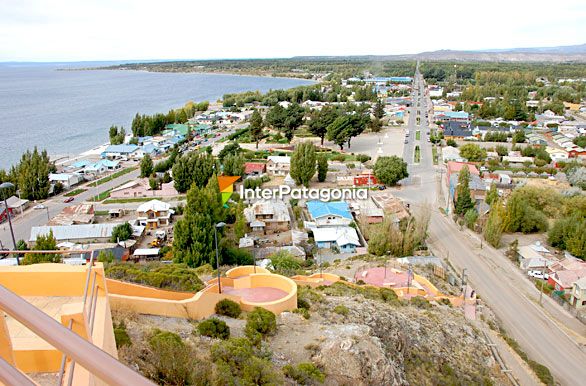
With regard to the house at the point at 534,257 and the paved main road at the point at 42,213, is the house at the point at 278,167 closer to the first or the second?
the paved main road at the point at 42,213

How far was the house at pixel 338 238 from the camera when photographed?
15.7 metres

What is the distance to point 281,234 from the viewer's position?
55.5ft

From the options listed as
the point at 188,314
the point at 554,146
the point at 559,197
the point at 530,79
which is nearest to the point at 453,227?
the point at 559,197

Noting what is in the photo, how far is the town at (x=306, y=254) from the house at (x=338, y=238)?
2.7 inches

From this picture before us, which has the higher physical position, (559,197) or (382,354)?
(382,354)

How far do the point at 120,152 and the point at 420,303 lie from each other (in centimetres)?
2420

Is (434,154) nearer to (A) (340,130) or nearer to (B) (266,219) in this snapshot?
(A) (340,130)

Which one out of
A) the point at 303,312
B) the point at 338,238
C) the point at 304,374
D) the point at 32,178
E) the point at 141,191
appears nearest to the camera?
the point at 304,374

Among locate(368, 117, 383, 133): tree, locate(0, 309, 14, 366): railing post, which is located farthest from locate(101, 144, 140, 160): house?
locate(0, 309, 14, 366): railing post

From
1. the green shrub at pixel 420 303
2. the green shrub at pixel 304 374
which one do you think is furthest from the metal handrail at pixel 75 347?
the green shrub at pixel 420 303

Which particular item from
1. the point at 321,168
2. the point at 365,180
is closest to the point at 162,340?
the point at 321,168

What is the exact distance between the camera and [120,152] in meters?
29.4

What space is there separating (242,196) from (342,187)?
523cm

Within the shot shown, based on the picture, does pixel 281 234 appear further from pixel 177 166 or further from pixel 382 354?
pixel 382 354
